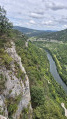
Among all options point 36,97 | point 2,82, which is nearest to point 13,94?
point 2,82

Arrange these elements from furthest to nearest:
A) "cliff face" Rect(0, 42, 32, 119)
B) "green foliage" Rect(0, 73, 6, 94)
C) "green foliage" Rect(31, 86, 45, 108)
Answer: "green foliage" Rect(31, 86, 45, 108)
"green foliage" Rect(0, 73, 6, 94)
"cliff face" Rect(0, 42, 32, 119)

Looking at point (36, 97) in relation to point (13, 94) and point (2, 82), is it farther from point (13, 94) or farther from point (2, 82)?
point (2, 82)

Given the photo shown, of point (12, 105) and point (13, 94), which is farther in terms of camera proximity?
point (13, 94)

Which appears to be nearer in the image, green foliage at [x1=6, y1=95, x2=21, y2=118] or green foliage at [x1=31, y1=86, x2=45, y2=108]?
green foliage at [x1=6, y1=95, x2=21, y2=118]

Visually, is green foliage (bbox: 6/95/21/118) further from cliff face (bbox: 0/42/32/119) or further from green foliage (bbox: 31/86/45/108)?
green foliage (bbox: 31/86/45/108)

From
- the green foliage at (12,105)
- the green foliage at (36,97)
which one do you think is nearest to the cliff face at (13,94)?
the green foliage at (12,105)

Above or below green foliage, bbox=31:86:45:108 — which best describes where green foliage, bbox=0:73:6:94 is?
above

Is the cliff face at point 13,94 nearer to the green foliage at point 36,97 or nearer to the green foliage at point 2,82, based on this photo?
the green foliage at point 2,82

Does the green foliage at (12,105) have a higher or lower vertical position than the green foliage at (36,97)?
higher

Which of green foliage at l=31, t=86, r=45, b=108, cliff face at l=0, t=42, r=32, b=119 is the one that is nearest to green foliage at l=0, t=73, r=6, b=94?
cliff face at l=0, t=42, r=32, b=119

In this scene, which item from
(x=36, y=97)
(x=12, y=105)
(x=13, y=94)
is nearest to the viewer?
(x=12, y=105)

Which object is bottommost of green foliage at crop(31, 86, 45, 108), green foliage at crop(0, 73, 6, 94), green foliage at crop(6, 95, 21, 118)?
green foliage at crop(31, 86, 45, 108)

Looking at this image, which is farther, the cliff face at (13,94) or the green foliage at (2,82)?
the green foliage at (2,82)
